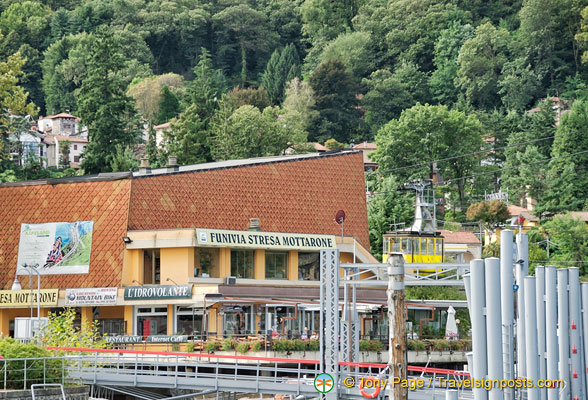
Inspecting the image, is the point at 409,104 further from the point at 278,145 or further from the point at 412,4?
the point at 278,145

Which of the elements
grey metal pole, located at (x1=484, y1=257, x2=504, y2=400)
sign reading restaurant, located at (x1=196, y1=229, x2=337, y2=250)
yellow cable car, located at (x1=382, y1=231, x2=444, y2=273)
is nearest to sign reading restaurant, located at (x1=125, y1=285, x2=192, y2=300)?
sign reading restaurant, located at (x1=196, y1=229, x2=337, y2=250)

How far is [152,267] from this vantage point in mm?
71438

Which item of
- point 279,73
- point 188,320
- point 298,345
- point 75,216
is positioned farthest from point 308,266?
point 279,73

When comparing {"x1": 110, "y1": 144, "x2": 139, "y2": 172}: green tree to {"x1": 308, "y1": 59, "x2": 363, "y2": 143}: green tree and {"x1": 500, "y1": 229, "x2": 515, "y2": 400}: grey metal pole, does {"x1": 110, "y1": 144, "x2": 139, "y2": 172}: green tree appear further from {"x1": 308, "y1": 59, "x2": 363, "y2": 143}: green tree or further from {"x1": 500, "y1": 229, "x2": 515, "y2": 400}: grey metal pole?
{"x1": 500, "y1": 229, "x2": 515, "y2": 400}: grey metal pole

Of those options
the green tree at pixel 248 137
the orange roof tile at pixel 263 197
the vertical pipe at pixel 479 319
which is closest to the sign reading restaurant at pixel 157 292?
A: the orange roof tile at pixel 263 197

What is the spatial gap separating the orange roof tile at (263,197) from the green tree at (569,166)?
1647 inches

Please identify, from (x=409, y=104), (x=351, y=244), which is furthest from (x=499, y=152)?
(x=351, y=244)

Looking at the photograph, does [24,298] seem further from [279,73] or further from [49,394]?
[279,73]

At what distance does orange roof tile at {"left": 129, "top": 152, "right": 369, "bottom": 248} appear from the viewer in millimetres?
73312

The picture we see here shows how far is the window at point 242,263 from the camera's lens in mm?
72375

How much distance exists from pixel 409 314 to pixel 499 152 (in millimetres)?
69606

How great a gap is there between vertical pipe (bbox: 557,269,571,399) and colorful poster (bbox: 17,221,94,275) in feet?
130

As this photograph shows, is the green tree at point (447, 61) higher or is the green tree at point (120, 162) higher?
the green tree at point (447, 61)

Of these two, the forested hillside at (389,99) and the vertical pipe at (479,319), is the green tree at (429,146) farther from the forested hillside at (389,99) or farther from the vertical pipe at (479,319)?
the vertical pipe at (479,319)
